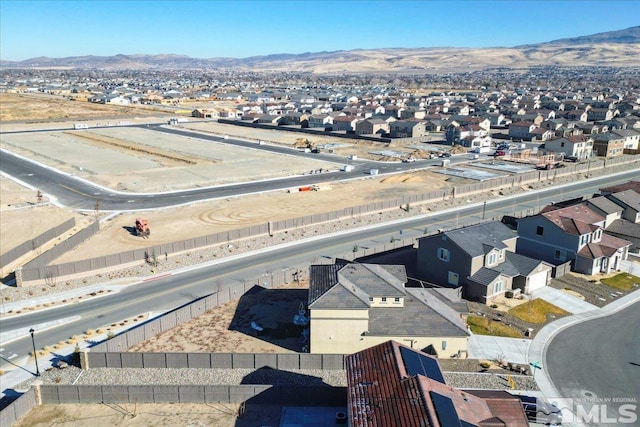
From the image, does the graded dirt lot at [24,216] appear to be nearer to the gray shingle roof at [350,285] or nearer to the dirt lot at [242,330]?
the dirt lot at [242,330]

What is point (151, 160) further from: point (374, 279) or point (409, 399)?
point (409, 399)

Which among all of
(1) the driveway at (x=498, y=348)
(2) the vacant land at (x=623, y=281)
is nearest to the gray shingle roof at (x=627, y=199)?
(2) the vacant land at (x=623, y=281)

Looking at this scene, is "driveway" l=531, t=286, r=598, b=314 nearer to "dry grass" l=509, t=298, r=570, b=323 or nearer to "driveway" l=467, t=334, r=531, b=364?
"dry grass" l=509, t=298, r=570, b=323

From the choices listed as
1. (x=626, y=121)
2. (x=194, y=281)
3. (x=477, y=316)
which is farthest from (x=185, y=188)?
(x=626, y=121)

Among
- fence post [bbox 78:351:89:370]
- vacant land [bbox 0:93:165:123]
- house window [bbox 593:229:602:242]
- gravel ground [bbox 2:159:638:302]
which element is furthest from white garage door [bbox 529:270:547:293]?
vacant land [bbox 0:93:165:123]

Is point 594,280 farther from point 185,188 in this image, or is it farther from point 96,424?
point 185,188

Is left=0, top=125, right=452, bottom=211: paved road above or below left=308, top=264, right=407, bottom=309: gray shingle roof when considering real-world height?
below

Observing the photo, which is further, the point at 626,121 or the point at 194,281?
the point at 626,121
